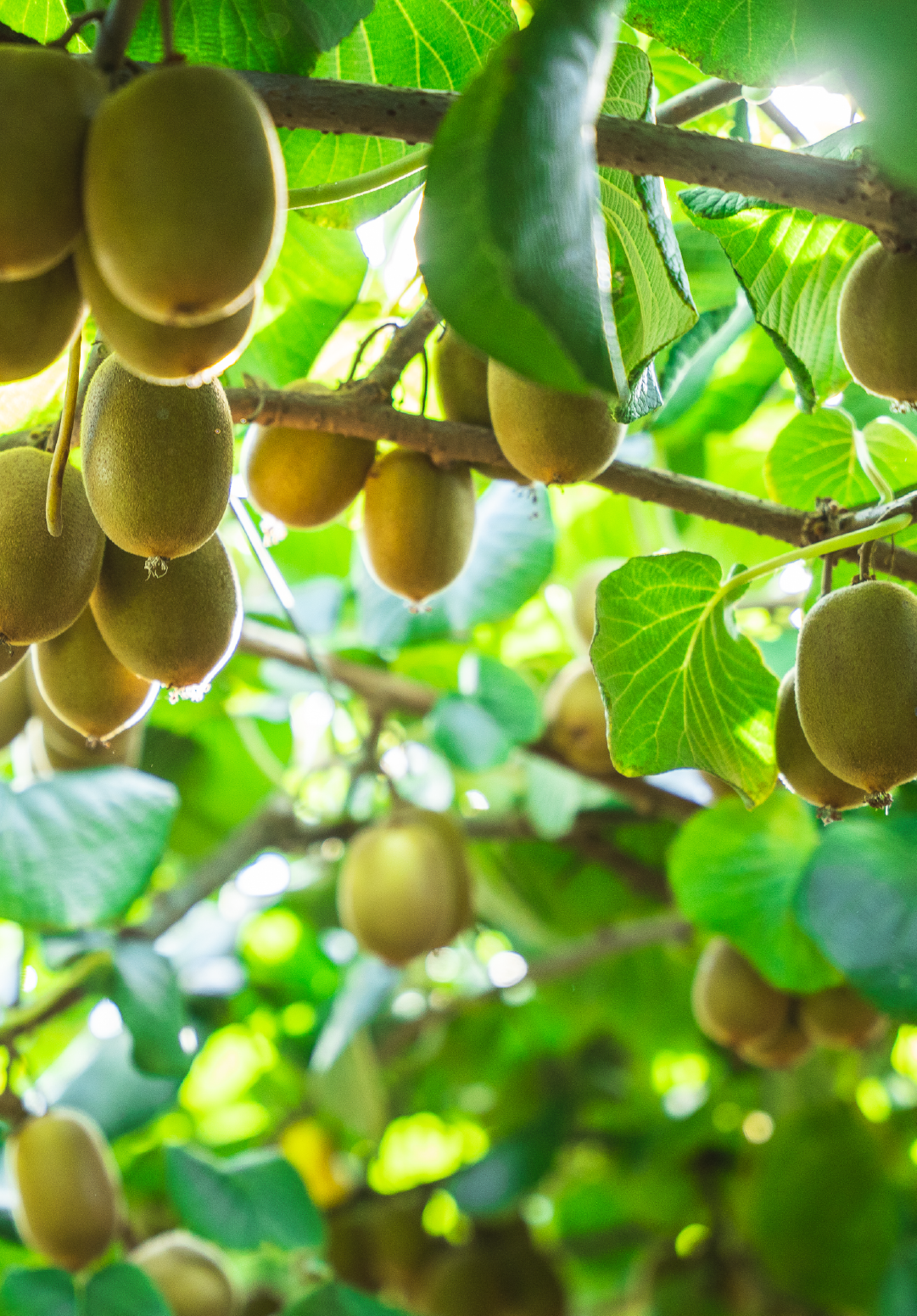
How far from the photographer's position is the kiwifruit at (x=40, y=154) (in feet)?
1.45

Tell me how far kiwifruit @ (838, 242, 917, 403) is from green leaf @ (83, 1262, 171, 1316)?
1.13m

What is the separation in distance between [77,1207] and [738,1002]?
0.88m

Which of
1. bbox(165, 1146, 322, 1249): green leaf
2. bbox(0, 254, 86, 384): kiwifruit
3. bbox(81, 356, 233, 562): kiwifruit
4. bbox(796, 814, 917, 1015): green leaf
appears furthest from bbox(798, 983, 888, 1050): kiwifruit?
bbox(0, 254, 86, 384): kiwifruit

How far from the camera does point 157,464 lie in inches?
23.2

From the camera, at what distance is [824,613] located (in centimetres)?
72

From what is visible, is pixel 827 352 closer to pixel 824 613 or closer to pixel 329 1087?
pixel 824 613

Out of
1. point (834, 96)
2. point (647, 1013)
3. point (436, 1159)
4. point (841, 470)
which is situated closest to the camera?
point (834, 96)

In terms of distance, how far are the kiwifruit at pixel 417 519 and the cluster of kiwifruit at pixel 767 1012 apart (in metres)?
0.89

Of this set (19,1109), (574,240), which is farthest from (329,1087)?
(574,240)

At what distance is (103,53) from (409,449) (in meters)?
0.50

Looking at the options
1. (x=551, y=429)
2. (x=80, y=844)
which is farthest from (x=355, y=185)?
(x=80, y=844)

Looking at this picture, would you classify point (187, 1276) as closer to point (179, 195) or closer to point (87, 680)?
point (87, 680)

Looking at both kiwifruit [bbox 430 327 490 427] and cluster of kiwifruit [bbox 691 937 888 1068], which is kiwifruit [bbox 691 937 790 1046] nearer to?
cluster of kiwifruit [bbox 691 937 888 1068]

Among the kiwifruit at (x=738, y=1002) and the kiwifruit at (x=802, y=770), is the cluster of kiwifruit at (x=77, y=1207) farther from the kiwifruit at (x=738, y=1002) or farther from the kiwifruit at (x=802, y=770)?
the kiwifruit at (x=802, y=770)
